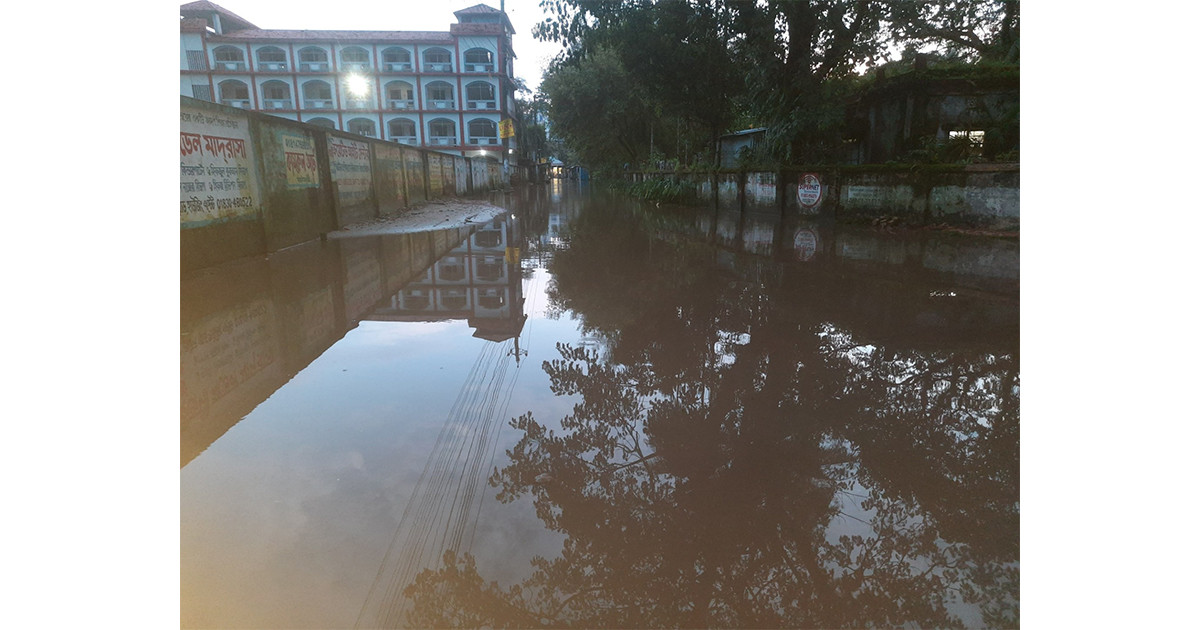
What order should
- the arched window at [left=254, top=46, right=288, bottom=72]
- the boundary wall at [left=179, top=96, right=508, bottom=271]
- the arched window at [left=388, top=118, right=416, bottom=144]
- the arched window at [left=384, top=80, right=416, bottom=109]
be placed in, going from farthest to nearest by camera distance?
the arched window at [left=388, top=118, right=416, bottom=144] < the arched window at [left=384, top=80, right=416, bottom=109] < the arched window at [left=254, top=46, right=288, bottom=72] < the boundary wall at [left=179, top=96, right=508, bottom=271]

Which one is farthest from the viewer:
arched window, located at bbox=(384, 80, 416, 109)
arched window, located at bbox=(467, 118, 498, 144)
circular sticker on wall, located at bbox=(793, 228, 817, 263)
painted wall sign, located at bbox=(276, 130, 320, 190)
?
arched window, located at bbox=(467, 118, 498, 144)

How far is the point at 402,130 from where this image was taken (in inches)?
1981

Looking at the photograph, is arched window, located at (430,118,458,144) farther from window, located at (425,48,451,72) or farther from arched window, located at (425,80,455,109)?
window, located at (425,48,451,72)

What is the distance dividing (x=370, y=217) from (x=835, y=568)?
610 inches

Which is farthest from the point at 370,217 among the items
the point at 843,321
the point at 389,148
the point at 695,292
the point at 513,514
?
the point at 513,514

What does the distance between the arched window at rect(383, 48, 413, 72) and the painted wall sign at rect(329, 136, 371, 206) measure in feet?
126

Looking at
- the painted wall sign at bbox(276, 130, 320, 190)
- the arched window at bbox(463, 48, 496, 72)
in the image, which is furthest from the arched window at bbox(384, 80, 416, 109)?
the painted wall sign at bbox(276, 130, 320, 190)

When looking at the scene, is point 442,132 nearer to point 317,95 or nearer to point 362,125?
point 362,125

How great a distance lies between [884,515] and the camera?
110 inches

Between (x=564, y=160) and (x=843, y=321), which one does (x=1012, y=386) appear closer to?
(x=843, y=321)

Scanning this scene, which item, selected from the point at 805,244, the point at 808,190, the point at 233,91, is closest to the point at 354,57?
the point at 233,91

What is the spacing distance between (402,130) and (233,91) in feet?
45.7

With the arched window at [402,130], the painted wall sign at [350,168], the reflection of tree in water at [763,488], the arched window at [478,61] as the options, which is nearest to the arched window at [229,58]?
the arched window at [402,130]

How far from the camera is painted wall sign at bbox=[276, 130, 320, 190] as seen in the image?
10.7 metres
